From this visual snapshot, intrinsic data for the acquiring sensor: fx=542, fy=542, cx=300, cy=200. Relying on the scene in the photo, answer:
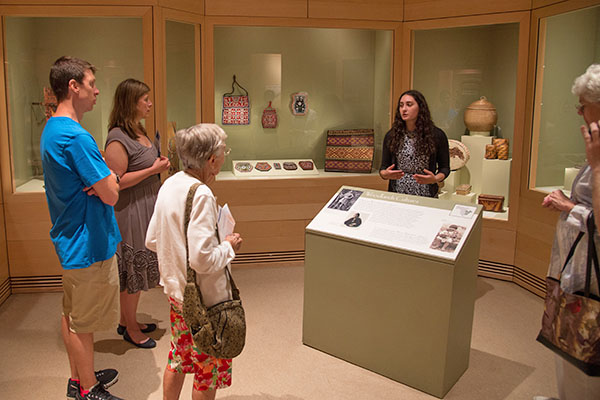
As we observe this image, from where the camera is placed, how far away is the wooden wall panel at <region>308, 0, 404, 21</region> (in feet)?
15.9

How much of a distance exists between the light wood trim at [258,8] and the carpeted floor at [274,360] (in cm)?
244

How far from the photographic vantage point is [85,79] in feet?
7.99

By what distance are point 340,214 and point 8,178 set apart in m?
2.67

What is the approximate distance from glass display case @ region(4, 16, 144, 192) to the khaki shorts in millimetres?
2080

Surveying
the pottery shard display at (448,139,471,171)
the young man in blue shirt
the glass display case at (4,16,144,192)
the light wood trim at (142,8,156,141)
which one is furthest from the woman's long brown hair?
the pottery shard display at (448,139,471,171)

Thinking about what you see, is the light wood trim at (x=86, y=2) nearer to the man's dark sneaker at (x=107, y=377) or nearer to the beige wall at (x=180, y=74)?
the beige wall at (x=180, y=74)

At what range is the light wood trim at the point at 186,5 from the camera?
4.26 meters

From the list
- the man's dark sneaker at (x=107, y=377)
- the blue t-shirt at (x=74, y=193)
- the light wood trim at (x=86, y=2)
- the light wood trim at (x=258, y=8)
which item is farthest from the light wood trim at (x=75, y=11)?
the man's dark sneaker at (x=107, y=377)

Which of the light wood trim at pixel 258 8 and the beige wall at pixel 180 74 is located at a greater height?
the light wood trim at pixel 258 8

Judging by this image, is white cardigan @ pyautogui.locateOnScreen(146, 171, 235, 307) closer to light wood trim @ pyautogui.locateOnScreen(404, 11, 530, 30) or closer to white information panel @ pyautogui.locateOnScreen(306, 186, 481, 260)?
white information panel @ pyautogui.locateOnScreen(306, 186, 481, 260)

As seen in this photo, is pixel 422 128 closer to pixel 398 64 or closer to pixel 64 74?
pixel 398 64

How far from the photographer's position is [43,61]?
4.31 metres

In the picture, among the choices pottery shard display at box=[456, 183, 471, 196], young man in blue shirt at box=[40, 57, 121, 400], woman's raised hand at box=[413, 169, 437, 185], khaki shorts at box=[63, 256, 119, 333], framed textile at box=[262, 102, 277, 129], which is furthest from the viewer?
framed textile at box=[262, 102, 277, 129]

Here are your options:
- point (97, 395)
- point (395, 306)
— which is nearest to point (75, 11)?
point (97, 395)
